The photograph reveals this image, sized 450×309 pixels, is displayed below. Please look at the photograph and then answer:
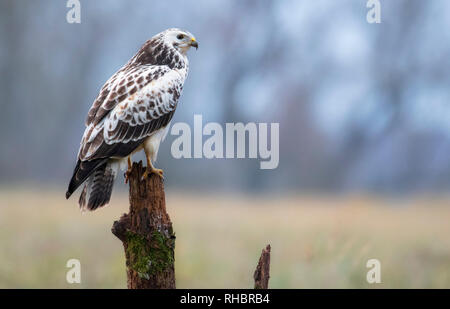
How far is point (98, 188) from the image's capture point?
2742mm

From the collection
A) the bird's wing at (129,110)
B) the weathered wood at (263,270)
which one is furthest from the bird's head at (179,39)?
the weathered wood at (263,270)

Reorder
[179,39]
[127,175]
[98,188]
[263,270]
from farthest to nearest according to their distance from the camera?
[179,39] < [127,175] < [98,188] < [263,270]

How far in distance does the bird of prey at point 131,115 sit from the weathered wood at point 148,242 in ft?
0.75

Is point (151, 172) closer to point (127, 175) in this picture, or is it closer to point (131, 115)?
point (127, 175)

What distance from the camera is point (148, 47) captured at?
322 cm

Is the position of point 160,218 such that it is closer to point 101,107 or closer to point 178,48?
point 101,107

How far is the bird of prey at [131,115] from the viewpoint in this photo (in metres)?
2.73

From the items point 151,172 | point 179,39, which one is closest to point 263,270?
point 151,172

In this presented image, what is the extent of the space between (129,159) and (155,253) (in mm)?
778

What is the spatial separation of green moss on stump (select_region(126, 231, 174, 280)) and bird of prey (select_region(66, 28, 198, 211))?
1.26ft

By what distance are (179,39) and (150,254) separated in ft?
5.22

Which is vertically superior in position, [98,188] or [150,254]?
[98,188]

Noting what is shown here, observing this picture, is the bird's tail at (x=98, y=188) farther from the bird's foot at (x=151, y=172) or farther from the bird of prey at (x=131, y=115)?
the bird's foot at (x=151, y=172)
